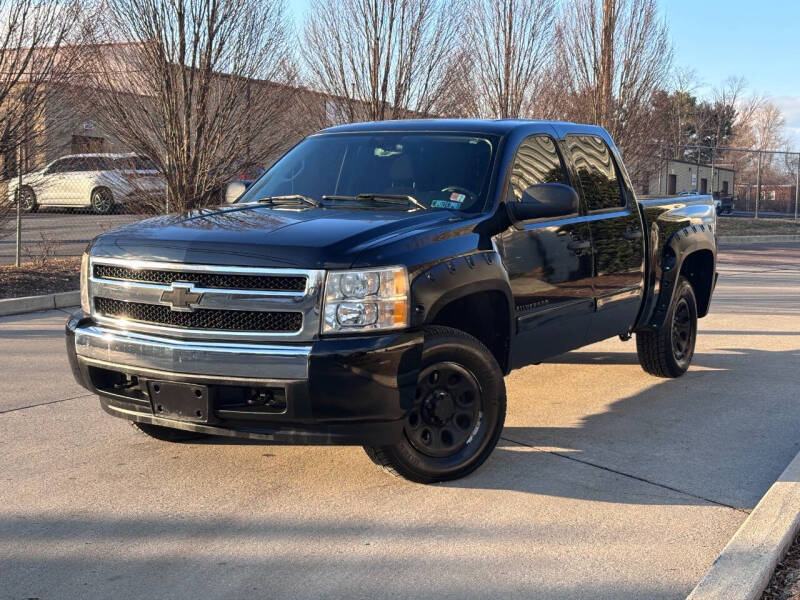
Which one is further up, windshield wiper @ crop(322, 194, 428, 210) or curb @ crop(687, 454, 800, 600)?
windshield wiper @ crop(322, 194, 428, 210)

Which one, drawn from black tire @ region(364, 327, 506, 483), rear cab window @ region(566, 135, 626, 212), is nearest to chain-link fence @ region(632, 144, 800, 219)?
rear cab window @ region(566, 135, 626, 212)

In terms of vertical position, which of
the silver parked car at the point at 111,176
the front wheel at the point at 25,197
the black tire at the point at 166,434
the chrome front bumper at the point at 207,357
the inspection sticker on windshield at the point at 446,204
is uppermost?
the silver parked car at the point at 111,176

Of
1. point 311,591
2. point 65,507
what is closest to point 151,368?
point 65,507

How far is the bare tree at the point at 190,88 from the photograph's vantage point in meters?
12.1

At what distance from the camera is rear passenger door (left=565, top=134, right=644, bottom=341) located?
6359mm

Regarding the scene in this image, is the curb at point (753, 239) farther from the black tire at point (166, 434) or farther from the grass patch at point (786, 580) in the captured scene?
the grass patch at point (786, 580)

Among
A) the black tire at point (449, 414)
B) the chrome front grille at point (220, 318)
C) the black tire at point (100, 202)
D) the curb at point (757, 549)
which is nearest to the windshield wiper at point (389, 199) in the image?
the black tire at point (449, 414)

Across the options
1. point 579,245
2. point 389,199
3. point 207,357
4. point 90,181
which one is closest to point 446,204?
point 389,199

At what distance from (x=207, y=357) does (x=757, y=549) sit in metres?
2.55

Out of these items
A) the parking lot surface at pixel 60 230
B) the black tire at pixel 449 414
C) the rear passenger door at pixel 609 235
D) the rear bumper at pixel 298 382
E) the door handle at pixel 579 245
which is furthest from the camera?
the parking lot surface at pixel 60 230

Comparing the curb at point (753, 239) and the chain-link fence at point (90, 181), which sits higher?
the chain-link fence at point (90, 181)

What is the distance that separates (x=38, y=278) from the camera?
496 inches

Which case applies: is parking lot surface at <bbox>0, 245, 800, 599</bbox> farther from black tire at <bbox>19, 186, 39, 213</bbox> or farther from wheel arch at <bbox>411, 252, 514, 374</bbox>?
black tire at <bbox>19, 186, 39, 213</bbox>

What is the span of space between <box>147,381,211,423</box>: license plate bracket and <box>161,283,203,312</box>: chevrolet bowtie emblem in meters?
0.36
